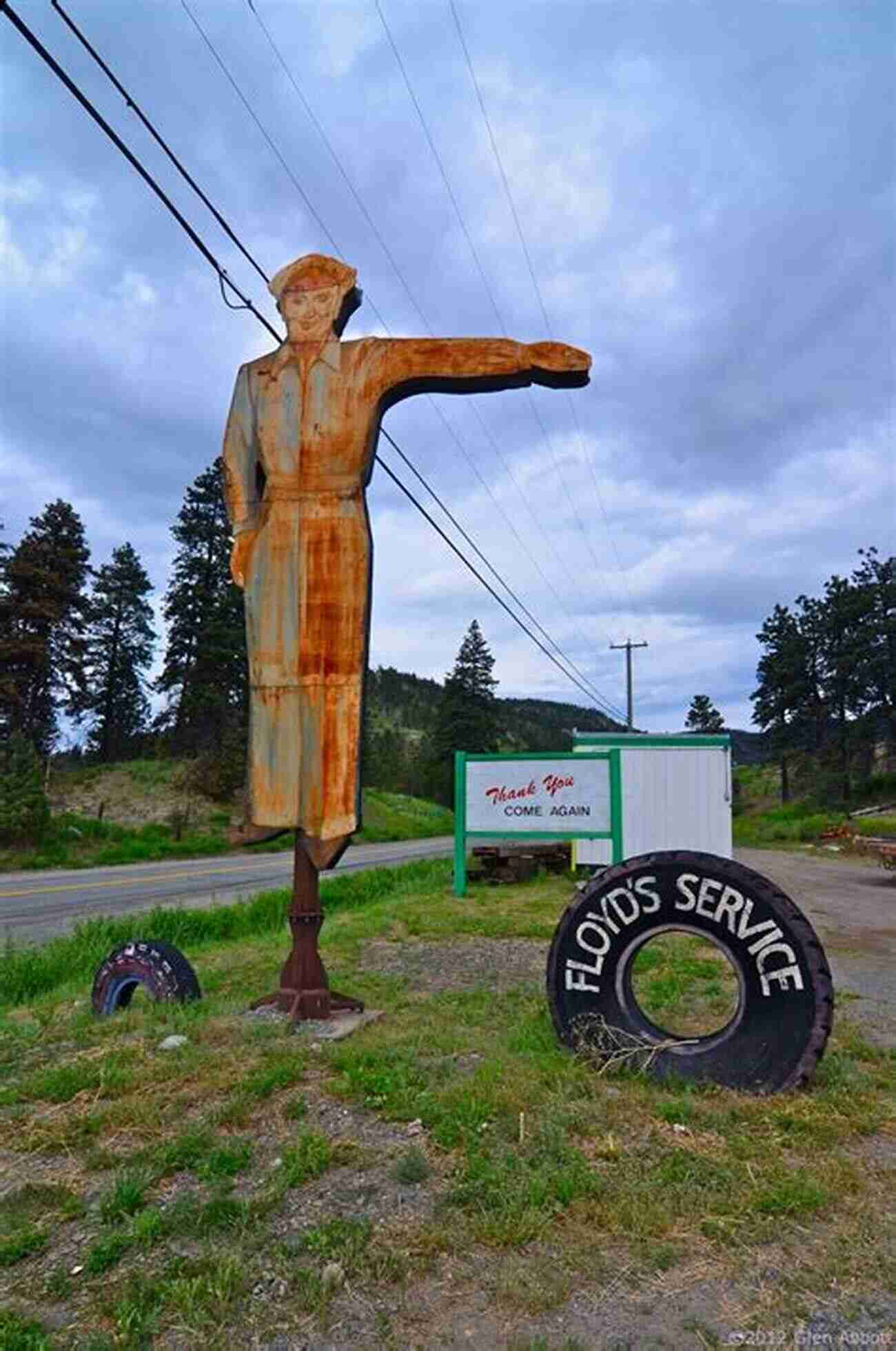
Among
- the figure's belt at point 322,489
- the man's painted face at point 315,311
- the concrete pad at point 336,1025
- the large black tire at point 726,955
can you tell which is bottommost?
the concrete pad at point 336,1025

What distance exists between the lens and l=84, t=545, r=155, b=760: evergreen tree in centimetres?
4534

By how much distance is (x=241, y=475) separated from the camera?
543 centimetres

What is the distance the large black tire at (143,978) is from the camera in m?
5.18

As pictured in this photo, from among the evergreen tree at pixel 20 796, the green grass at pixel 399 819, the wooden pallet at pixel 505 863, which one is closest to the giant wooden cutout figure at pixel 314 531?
the wooden pallet at pixel 505 863

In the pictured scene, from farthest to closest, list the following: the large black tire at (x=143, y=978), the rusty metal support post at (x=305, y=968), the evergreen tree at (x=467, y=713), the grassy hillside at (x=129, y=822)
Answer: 1. the evergreen tree at (x=467, y=713)
2. the grassy hillside at (x=129, y=822)
3. the large black tire at (x=143, y=978)
4. the rusty metal support post at (x=305, y=968)

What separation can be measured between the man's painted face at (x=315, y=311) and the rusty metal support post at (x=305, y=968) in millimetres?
3315

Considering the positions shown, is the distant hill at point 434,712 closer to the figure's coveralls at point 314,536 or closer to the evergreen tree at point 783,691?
the evergreen tree at point 783,691

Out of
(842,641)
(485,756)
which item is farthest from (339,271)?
(842,641)

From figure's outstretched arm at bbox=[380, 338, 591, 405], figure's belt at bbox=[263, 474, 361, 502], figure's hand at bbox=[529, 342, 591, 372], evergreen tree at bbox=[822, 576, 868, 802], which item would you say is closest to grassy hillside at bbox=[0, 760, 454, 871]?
figure's belt at bbox=[263, 474, 361, 502]

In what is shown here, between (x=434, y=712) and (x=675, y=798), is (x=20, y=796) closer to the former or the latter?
A: (x=675, y=798)

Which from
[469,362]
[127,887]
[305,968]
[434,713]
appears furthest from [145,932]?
[434,713]

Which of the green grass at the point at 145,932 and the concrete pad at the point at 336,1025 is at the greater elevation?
the concrete pad at the point at 336,1025

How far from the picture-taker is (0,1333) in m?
2.10

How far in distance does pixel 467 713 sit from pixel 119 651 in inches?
1007
